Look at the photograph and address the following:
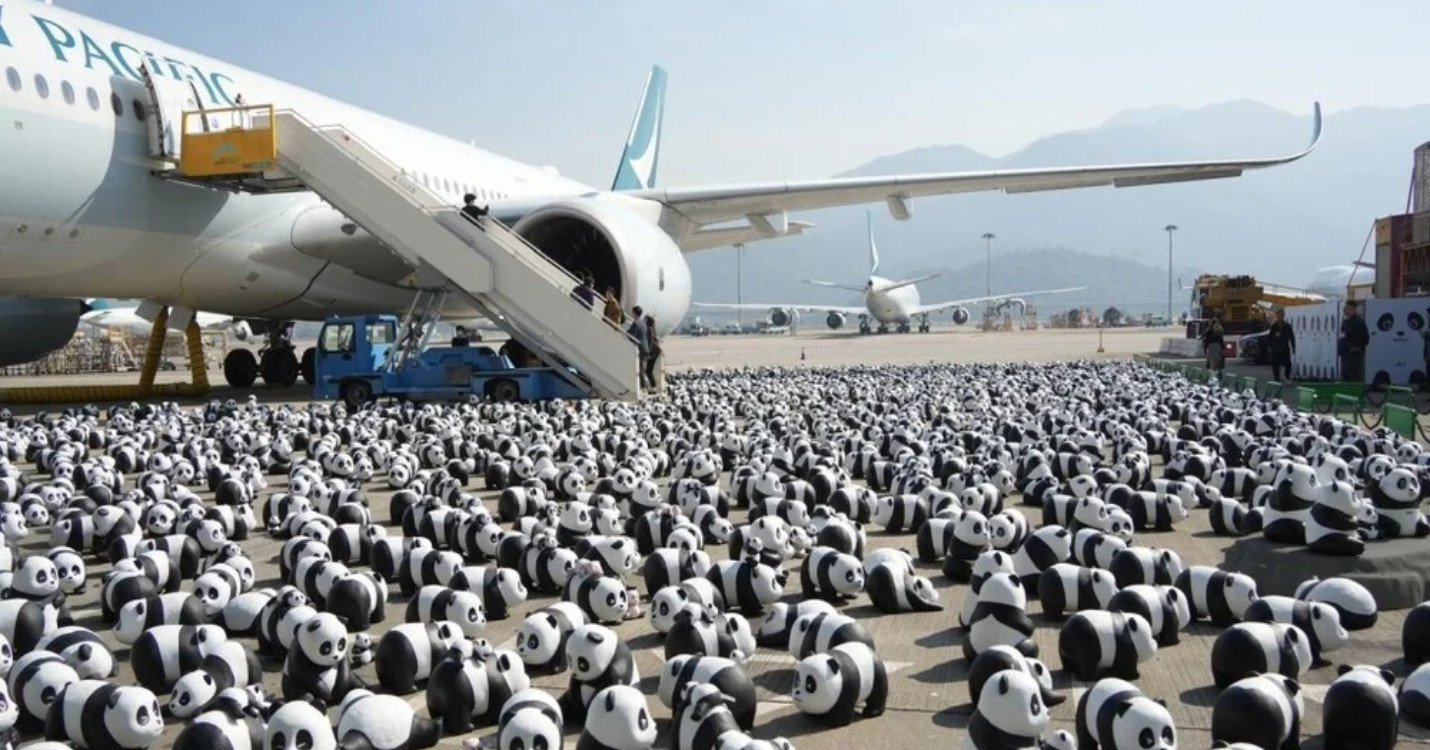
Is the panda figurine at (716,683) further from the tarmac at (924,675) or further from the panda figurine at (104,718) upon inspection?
the panda figurine at (104,718)

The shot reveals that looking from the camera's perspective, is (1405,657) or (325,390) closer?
(1405,657)

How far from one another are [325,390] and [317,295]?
10.8 ft

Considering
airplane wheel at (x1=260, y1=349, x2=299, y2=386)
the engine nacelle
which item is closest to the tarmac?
the engine nacelle

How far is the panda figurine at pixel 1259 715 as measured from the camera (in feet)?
15.1

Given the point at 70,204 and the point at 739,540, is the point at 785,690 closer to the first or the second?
the point at 739,540

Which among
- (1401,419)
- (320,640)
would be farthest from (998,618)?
(1401,419)

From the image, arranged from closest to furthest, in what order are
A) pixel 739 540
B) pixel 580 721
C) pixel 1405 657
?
pixel 580 721
pixel 1405 657
pixel 739 540

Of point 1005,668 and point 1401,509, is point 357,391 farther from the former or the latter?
point 1005,668

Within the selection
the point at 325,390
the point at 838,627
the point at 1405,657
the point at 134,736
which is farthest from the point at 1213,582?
the point at 325,390

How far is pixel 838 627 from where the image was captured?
19.1 ft

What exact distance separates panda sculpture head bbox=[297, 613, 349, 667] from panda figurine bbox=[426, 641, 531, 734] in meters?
0.57

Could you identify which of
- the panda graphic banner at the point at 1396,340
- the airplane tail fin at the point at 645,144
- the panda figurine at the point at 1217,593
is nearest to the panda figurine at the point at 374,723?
the panda figurine at the point at 1217,593

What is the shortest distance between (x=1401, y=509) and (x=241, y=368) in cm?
2679

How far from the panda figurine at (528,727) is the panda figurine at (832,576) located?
307 centimetres
